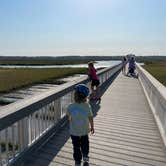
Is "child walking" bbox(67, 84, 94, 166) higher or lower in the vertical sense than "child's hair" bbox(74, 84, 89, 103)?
lower

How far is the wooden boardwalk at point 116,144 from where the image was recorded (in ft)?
16.8

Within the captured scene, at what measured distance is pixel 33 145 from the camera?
537cm

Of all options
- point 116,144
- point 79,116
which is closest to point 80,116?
point 79,116

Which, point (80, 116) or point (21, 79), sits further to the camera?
point (21, 79)

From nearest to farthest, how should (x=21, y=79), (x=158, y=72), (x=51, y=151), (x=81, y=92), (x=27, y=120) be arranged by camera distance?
(x=81, y=92)
(x=27, y=120)
(x=51, y=151)
(x=21, y=79)
(x=158, y=72)

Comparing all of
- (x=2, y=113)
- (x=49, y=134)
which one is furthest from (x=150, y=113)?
(x=2, y=113)

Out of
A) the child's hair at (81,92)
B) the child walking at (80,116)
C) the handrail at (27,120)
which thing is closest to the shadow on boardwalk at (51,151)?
the handrail at (27,120)

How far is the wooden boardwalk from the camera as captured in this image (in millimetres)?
5118

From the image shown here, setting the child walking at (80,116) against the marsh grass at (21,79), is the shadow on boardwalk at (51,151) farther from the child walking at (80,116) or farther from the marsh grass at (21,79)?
the marsh grass at (21,79)

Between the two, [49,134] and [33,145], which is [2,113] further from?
[49,134]

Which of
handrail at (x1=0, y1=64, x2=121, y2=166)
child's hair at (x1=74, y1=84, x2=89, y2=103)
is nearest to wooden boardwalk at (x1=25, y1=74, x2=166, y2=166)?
handrail at (x1=0, y1=64, x2=121, y2=166)

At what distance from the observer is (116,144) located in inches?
237

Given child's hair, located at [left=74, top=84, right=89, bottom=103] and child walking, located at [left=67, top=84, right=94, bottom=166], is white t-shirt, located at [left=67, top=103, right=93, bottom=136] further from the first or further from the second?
child's hair, located at [left=74, top=84, right=89, bottom=103]

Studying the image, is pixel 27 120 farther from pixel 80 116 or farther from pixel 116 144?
pixel 116 144
